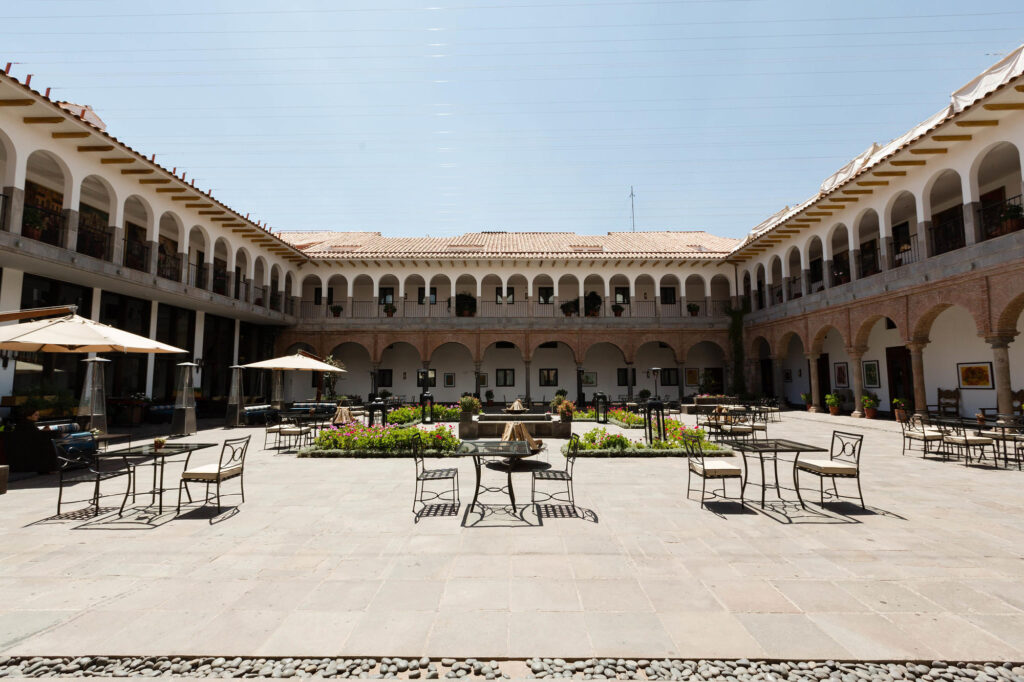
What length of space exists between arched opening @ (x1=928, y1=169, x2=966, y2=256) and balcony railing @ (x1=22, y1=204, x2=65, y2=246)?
83.4 feet

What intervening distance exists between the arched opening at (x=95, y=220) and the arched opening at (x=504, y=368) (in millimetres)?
17006

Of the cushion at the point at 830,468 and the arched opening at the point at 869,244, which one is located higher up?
the arched opening at the point at 869,244

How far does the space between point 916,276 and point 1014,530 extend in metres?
12.5

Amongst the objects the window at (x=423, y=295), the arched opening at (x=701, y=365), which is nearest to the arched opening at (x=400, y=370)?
the window at (x=423, y=295)

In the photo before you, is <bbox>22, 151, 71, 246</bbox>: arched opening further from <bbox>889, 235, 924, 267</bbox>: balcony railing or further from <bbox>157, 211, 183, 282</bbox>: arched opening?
<bbox>889, 235, 924, 267</bbox>: balcony railing

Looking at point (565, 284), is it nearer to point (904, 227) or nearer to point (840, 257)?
point (840, 257)

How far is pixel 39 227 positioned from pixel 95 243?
3347mm

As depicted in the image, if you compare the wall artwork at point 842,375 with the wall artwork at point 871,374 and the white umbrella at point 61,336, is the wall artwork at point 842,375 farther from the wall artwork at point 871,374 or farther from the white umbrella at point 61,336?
the white umbrella at point 61,336

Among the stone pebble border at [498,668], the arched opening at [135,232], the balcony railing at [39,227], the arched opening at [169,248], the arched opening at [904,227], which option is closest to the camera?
the stone pebble border at [498,668]

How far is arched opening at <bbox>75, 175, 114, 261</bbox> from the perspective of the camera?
13742mm

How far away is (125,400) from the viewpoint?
14.8 meters

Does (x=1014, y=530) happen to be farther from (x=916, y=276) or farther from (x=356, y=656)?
(x=916, y=276)

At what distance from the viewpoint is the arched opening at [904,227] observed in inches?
672

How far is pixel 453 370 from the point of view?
26562 millimetres
